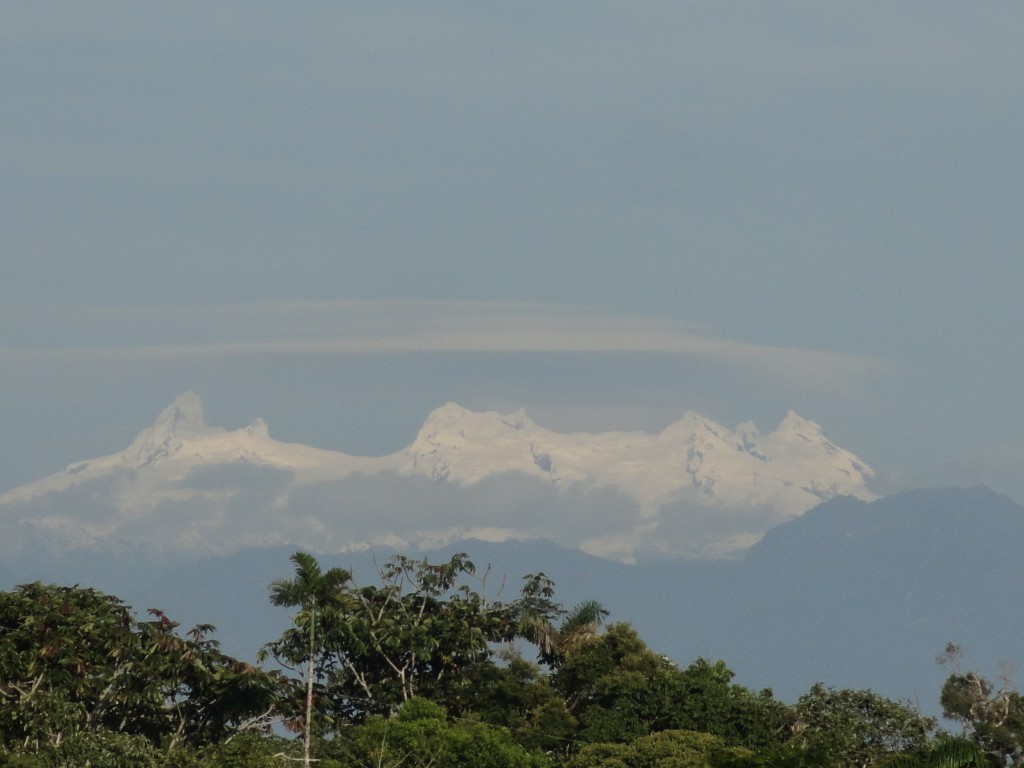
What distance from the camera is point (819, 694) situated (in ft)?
236

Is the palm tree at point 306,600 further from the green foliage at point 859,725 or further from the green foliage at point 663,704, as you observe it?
the green foliage at point 859,725

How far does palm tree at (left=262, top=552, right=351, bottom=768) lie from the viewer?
68.0m

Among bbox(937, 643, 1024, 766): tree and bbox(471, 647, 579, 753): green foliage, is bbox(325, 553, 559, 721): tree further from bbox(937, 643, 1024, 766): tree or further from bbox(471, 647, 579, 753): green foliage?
bbox(937, 643, 1024, 766): tree

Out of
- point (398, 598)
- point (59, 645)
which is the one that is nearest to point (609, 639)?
point (398, 598)

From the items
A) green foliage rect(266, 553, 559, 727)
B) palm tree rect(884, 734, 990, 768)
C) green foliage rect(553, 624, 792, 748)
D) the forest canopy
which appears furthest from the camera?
green foliage rect(266, 553, 559, 727)

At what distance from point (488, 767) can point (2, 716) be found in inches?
678

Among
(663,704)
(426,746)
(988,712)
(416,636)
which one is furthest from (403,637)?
(988,712)

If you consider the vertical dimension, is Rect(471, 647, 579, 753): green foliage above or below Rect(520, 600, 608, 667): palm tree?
below

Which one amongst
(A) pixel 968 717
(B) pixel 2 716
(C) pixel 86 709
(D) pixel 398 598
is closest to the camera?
(B) pixel 2 716

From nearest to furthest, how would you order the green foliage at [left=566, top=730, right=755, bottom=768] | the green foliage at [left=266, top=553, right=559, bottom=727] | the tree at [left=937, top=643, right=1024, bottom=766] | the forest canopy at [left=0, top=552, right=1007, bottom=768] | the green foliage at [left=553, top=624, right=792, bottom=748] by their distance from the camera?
the green foliage at [left=566, top=730, right=755, bottom=768] < the forest canopy at [left=0, top=552, right=1007, bottom=768] < the green foliage at [left=553, top=624, right=792, bottom=748] < the green foliage at [left=266, top=553, right=559, bottom=727] < the tree at [left=937, top=643, right=1024, bottom=766]

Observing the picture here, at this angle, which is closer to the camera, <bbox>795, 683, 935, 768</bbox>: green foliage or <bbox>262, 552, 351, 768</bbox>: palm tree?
<bbox>795, 683, 935, 768</bbox>: green foliage

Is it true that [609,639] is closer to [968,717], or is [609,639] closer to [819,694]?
[819,694]

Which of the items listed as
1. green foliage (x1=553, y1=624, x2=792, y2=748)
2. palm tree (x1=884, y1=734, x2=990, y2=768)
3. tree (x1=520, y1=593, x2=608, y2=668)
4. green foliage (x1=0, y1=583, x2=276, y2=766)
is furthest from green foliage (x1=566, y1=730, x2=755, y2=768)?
palm tree (x1=884, y1=734, x2=990, y2=768)

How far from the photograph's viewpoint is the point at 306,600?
69.4 metres
